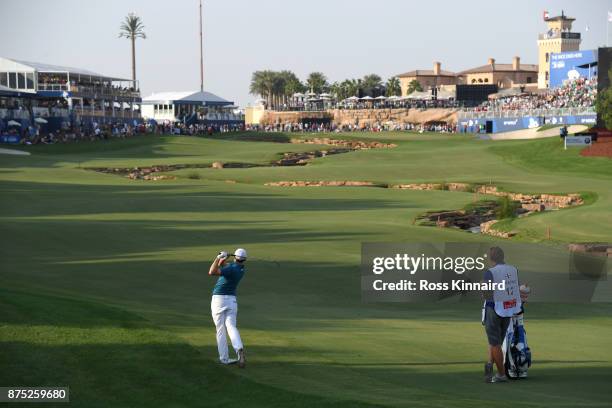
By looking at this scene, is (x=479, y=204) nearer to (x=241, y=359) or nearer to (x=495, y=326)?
(x=495, y=326)

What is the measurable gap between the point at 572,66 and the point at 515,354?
403 feet

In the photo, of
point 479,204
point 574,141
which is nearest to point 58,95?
point 574,141

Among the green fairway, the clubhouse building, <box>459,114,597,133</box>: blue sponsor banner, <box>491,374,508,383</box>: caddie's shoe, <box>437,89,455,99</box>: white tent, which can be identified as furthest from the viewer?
<box>437,89,455,99</box>: white tent

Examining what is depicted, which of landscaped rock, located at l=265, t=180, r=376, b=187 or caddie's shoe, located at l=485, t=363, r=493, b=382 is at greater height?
caddie's shoe, located at l=485, t=363, r=493, b=382

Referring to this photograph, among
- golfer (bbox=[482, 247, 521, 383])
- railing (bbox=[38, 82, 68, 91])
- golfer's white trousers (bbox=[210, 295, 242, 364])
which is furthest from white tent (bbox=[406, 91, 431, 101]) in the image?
golfer's white trousers (bbox=[210, 295, 242, 364])

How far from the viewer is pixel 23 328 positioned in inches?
690

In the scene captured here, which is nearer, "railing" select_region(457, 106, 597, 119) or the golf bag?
the golf bag

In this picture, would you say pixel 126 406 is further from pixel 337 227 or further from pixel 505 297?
pixel 337 227

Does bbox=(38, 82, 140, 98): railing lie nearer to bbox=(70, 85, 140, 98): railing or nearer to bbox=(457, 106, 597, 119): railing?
bbox=(70, 85, 140, 98): railing

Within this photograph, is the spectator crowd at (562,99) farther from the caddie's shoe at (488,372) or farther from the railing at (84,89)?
the caddie's shoe at (488,372)

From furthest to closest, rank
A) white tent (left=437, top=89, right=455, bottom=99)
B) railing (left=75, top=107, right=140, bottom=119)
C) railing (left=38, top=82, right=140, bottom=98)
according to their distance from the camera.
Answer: white tent (left=437, top=89, right=455, bottom=99), railing (left=38, top=82, right=140, bottom=98), railing (left=75, top=107, right=140, bottom=119)

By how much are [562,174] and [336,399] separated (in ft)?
210

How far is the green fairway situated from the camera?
51.0 ft

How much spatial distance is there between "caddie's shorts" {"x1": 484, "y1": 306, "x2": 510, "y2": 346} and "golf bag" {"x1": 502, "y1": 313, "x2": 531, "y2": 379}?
0.54ft
